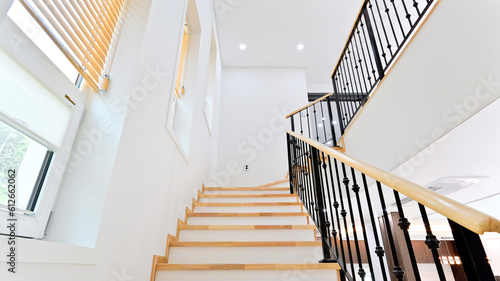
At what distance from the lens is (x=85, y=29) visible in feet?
4.21

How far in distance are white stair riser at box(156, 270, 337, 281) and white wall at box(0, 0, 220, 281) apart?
7.8 inches

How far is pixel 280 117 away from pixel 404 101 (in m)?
3.76

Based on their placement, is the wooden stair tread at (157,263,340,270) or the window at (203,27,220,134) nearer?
the wooden stair tread at (157,263,340,270)

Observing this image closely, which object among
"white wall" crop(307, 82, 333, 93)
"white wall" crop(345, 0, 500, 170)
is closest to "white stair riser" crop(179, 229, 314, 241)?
"white wall" crop(345, 0, 500, 170)

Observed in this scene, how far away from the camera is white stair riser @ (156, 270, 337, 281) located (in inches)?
67.7

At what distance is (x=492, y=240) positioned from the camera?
759cm

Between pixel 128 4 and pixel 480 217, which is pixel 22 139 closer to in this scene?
pixel 128 4

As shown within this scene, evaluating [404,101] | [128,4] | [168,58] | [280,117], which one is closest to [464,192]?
[404,101]

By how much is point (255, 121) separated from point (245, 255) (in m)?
4.02

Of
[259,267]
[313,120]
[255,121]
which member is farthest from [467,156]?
[313,120]

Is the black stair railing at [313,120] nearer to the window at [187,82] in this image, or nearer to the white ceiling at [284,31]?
the white ceiling at [284,31]

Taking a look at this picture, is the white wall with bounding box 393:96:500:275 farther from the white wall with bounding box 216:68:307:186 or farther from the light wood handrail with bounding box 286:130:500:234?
the white wall with bounding box 216:68:307:186

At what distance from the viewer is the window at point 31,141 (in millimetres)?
879

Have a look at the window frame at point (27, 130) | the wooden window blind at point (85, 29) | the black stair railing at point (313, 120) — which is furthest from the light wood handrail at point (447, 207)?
the black stair railing at point (313, 120)
